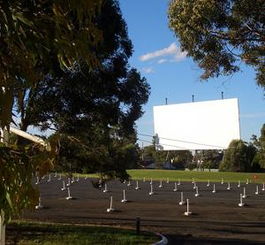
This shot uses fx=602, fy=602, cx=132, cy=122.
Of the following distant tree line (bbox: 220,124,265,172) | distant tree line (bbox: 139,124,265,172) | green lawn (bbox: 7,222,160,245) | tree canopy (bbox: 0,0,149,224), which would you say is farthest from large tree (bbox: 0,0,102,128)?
distant tree line (bbox: 220,124,265,172)

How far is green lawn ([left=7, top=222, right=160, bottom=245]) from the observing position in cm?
1573

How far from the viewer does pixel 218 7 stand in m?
16.2

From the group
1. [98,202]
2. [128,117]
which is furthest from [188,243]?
[98,202]

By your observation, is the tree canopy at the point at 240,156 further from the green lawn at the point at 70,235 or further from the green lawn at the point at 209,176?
the green lawn at the point at 70,235

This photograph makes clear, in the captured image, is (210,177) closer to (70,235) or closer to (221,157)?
(221,157)

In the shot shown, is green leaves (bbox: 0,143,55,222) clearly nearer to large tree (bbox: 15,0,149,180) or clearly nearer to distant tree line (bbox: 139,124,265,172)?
large tree (bbox: 15,0,149,180)

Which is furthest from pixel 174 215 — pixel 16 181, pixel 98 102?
pixel 16 181

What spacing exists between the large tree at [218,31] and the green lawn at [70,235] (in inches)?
214

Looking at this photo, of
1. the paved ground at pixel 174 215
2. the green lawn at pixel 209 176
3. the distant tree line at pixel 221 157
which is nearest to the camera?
the paved ground at pixel 174 215

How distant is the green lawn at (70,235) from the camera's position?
1573cm

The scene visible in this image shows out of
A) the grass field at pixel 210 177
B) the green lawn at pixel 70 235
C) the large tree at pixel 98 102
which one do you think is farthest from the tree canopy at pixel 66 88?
the grass field at pixel 210 177

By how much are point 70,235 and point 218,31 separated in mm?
7078

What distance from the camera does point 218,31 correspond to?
17.0 m

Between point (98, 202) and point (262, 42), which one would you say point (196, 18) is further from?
point (98, 202)
